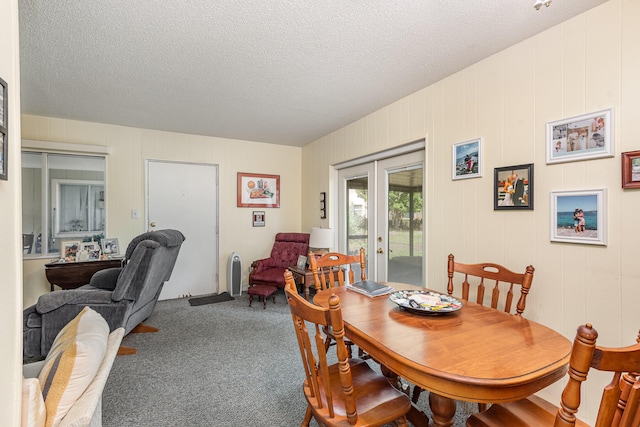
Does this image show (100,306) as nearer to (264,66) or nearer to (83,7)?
(83,7)

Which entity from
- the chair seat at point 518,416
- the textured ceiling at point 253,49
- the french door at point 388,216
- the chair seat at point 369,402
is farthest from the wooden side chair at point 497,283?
the textured ceiling at point 253,49

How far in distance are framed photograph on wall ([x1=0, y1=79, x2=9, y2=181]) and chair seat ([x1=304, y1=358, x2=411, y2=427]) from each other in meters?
1.40

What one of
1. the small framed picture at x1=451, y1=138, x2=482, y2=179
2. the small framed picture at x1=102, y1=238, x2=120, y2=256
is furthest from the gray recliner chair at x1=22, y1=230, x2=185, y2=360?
the small framed picture at x1=451, y1=138, x2=482, y2=179

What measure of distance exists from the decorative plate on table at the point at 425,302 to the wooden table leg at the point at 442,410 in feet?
1.29

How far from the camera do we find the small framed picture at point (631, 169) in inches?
59.4

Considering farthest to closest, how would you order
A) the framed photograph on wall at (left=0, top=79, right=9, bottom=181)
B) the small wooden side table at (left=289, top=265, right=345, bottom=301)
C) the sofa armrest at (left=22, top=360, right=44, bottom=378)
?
1. the small wooden side table at (left=289, top=265, right=345, bottom=301)
2. the sofa armrest at (left=22, top=360, right=44, bottom=378)
3. the framed photograph on wall at (left=0, top=79, right=9, bottom=181)

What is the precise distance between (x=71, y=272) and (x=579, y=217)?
4.67 metres

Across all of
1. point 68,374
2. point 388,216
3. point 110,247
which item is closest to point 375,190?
point 388,216

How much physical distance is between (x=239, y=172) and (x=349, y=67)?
2.86m

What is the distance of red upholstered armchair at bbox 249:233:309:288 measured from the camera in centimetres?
420

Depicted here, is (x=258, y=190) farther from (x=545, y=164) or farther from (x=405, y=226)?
(x=545, y=164)

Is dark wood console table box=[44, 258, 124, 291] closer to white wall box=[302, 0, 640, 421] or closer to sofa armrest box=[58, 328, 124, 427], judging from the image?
sofa armrest box=[58, 328, 124, 427]

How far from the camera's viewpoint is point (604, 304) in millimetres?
1636

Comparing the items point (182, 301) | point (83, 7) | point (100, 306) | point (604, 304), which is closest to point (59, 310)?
point (100, 306)
